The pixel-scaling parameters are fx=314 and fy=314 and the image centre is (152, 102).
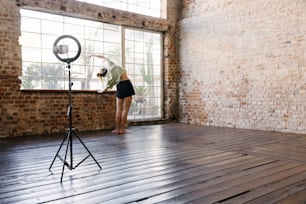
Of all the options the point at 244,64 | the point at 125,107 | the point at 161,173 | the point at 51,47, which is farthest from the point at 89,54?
the point at 161,173

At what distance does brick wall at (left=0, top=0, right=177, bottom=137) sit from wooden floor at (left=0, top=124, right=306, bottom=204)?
3.12ft

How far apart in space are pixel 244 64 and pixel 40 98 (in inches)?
172

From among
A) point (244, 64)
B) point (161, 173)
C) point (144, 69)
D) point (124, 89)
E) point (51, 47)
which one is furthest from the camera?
point (144, 69)

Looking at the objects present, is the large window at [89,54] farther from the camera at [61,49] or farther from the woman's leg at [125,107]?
the camera at [61,49]

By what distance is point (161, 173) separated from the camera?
3051mm

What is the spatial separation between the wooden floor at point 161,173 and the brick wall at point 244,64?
1.56 m

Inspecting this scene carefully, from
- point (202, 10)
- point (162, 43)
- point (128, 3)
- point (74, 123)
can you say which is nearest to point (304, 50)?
point (202, 10)

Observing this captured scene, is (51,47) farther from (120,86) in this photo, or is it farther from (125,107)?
(125,107)

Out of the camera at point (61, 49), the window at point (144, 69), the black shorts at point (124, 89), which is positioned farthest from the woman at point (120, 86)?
the camera at point (61, 49)

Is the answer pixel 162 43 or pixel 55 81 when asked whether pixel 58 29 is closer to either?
pixel 55 81

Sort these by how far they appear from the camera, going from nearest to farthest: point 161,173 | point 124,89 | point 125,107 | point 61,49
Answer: point 161,173, point 61,49, point 124,89, point 125,107

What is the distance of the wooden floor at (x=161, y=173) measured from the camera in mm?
2373

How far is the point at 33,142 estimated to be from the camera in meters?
5.03

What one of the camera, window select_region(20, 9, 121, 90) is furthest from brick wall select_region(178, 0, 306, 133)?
the camera
